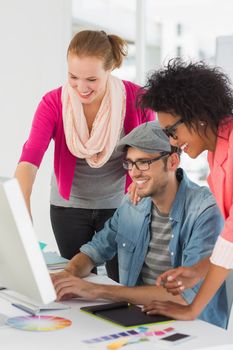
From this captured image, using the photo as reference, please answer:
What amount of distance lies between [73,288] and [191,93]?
68 centimetres

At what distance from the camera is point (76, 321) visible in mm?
1738

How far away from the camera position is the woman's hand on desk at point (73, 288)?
6.42 feet

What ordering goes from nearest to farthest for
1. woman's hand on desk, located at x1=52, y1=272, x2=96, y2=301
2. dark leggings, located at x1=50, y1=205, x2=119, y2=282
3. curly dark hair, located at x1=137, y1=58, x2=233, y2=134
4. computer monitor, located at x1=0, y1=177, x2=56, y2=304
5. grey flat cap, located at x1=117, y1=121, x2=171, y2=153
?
computer monitor, located at x1=0, y1=177, x2=56, y2=304
curly dark hair, located at x1=137, y1=58, x2=233, y2=134
woman's hand on desk, located at x1=52, y1=272, x2=96, y2=301
grey flat cap, located at x1=117, y1=121, x2=171, y2=153
dark leggings, located at x1=50, y1=205, x2=119, y2=282

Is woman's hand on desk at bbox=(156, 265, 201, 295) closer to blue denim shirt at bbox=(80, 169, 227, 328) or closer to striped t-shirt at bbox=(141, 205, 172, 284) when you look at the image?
blue denim shirt at bbox=(80, 169, 227, 328)

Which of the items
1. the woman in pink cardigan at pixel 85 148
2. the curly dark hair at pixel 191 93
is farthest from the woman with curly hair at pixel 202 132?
the woman in pink cardigan at pixel 85 148

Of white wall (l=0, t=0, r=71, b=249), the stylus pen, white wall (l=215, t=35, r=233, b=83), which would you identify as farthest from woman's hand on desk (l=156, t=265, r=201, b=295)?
white wall (l=0, t=0, r=71, b=249)

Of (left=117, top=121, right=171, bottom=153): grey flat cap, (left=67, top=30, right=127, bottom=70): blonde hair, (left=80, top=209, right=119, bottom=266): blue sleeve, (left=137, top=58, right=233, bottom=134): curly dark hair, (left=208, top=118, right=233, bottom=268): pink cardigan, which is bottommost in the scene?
(left=80, top=209, right=119, bottom=266): blue sleeve

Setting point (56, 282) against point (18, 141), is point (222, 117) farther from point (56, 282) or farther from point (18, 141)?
point (18, 141)

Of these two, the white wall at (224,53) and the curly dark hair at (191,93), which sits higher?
the white wall at (224,53)

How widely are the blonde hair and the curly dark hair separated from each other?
644 millimetres

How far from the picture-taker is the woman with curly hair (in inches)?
69.0

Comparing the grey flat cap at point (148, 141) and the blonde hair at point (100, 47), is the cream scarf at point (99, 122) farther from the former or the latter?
the grey flat cap at point (148, 141)

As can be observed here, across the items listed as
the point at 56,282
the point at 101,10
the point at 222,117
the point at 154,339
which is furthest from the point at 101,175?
the point at 101,10

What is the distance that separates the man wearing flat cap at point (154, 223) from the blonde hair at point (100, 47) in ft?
1.15
